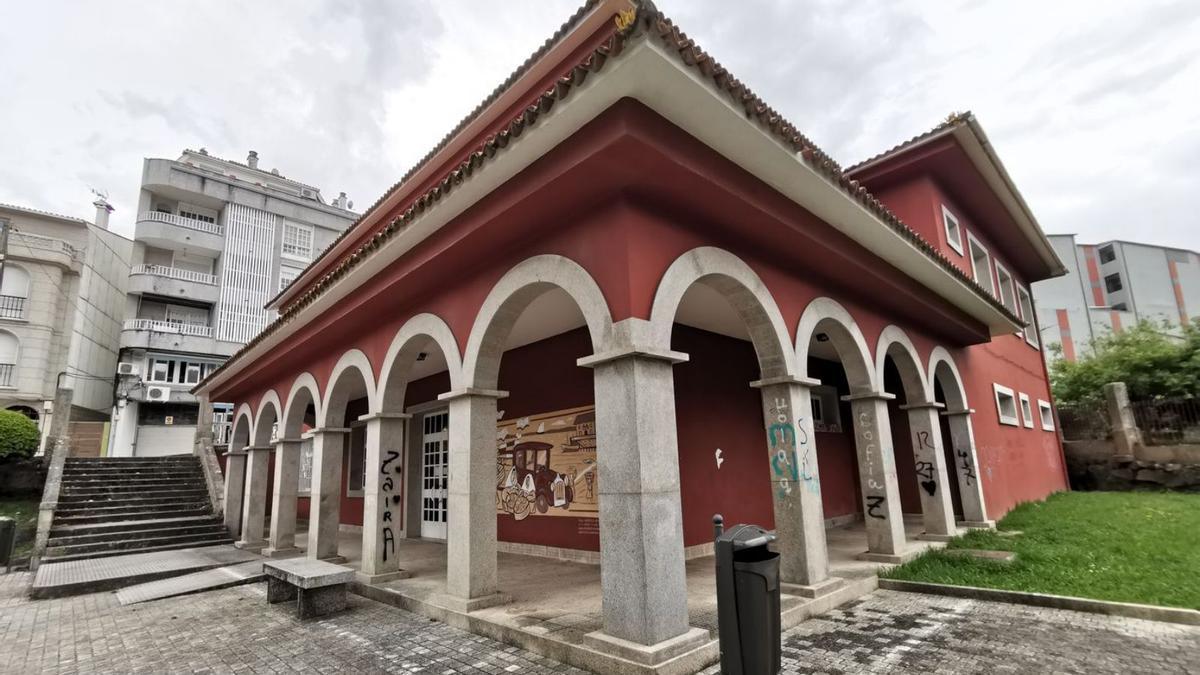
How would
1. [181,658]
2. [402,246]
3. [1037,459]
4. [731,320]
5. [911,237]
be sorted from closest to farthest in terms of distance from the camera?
[181,658]
[402,246]
[911,237]
[731,320]
[1037,459]

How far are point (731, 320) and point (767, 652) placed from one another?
5.83m

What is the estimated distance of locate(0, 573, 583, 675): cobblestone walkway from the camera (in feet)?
14.2

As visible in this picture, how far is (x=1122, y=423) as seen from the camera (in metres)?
13.6

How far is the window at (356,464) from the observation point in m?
13.3

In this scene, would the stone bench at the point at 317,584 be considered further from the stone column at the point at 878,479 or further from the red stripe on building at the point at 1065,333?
the red stripe on building at the point at 1065,333

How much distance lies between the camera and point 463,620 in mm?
5082

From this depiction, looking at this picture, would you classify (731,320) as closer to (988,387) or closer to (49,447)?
(988,387)

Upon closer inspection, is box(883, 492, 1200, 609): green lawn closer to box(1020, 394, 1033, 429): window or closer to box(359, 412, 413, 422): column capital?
box(1020, 394, 1033, 429): window

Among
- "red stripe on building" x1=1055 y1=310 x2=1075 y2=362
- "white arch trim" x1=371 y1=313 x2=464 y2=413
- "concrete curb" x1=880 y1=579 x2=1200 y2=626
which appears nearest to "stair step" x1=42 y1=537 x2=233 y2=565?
"white arch trim" x1=371 y1=313 x2=464 y2=413

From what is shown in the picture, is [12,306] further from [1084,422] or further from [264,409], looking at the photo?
[1084,422]

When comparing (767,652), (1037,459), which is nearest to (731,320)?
(767,652)

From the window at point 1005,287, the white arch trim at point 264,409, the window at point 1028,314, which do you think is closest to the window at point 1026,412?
the window at point 1028,314

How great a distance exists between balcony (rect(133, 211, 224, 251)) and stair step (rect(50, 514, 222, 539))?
1494 centimetres

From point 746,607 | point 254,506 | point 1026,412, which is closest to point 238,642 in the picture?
point 746,607
